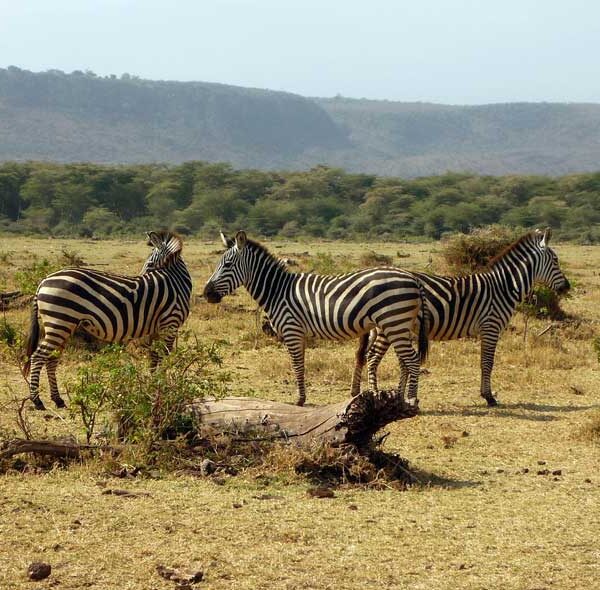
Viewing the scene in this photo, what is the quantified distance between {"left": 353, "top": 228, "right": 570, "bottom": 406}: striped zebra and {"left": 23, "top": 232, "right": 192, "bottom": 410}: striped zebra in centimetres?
202

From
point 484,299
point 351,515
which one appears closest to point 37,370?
point 351,515

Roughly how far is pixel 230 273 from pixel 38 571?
225 inches


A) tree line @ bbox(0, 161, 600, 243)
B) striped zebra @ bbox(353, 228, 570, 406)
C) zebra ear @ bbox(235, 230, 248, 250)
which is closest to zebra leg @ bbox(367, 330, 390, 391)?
striped zebra @ bbox(353, 228, 570, 406)

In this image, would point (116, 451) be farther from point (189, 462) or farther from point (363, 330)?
point (363, 330)

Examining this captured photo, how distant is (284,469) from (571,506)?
6.47ft

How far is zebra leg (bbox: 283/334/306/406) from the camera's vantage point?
400 inches

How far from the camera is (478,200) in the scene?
183 ft

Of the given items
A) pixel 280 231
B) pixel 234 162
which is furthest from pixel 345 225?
pixel 234 162

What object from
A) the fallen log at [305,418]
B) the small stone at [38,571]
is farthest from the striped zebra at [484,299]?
the small stone at [38,571]

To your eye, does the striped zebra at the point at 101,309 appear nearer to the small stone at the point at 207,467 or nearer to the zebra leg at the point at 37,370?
the zebra leg at the point at 37,370

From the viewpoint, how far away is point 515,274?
11086 mm

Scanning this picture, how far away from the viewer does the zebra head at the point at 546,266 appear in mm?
11297

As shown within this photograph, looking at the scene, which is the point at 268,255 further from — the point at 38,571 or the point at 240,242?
the point at 38,571

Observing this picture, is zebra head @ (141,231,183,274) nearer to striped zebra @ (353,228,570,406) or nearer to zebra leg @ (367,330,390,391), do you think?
zebra leg @ (367,330,390,391)
